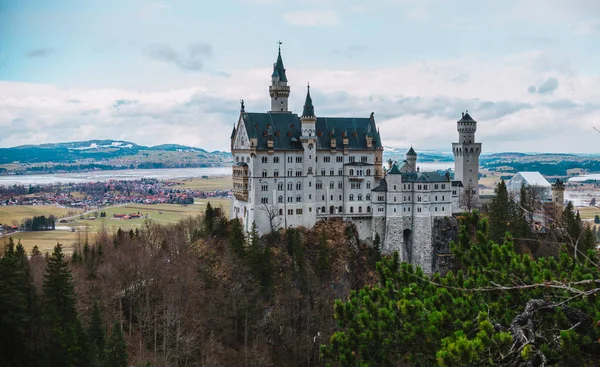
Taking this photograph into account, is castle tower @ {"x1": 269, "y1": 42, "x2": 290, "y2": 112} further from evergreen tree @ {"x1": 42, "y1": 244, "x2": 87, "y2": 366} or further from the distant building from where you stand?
the distant building

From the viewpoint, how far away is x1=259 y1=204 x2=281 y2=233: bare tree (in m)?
85.4

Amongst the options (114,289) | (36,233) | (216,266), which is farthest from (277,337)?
(36,233)

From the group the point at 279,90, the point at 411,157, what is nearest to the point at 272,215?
the point at 279,90

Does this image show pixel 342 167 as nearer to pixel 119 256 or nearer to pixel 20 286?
pixel 119 256

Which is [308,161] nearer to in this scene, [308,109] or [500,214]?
[308,109]

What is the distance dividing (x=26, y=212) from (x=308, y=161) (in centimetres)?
5545

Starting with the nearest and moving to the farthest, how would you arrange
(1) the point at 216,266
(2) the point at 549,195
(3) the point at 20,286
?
(3) the point at 20,286
(1) the point at 216,266
(2) the point at 549,195

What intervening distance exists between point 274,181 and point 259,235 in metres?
7.15

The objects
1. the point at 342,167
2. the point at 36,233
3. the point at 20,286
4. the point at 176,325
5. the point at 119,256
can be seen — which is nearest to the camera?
the point at 20,286

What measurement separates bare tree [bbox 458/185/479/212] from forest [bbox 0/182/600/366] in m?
11.4

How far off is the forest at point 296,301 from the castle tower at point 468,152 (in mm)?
16703

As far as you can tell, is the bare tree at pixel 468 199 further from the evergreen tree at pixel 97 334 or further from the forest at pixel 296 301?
the evergreen tree at pixel 97 334

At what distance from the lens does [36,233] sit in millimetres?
108312

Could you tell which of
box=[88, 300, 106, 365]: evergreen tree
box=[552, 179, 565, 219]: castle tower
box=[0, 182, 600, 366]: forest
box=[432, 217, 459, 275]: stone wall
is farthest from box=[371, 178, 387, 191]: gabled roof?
box=[88, 300, 106, 365]: evergreen tree
